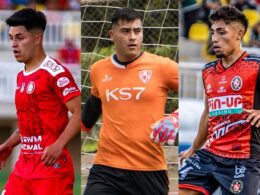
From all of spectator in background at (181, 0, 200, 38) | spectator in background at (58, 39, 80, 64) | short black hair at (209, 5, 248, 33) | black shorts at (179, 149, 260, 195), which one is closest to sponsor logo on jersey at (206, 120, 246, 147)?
black shorts at (179, 149, 260, 195)

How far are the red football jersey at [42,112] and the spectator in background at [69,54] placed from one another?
7.57 metres

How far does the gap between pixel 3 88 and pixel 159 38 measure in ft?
26.1

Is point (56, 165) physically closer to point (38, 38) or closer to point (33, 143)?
point (33, 143)

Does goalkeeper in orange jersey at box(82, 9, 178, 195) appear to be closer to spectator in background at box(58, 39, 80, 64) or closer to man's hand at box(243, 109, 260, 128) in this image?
man's hand at box(243, 109, 260, 128)

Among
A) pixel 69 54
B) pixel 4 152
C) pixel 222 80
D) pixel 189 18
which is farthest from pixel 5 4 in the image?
pixel 222 80

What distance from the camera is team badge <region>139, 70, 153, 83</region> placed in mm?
5793

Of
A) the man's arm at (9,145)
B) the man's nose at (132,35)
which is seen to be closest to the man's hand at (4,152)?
the man's arm at (9,145)

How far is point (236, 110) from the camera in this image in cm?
612

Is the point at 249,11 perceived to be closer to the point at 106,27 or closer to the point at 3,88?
the point at 3,88

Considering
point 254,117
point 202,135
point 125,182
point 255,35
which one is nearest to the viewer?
point 125,182

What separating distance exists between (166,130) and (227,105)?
2.20 ft

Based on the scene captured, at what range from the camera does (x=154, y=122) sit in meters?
5.79

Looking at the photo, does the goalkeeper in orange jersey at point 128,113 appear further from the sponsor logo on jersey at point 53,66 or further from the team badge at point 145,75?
the sponsor logo on jersey at point 53,66

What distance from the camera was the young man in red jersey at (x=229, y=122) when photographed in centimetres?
611
